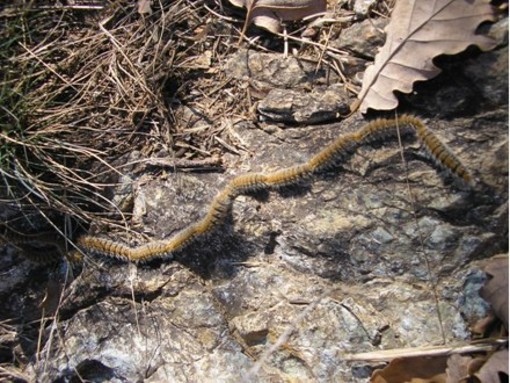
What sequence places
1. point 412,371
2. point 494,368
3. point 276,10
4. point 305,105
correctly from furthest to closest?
point 276,10 → point 305,105 → point 412,371 → point 494,368

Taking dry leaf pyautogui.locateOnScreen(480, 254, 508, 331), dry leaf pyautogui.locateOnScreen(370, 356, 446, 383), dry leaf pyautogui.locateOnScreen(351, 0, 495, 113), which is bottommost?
dry leaf pyautogui.locateOnScreen(370, 356, 446, 383)

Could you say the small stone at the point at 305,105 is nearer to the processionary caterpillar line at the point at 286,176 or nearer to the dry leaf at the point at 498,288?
the processionary caterpillar line at the point at 286,176

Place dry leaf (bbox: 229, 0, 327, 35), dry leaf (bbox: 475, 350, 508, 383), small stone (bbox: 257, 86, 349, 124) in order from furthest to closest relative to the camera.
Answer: dry leaf (bbox: 229, 0, 327, 35), small stone (bbox: 257, 86, 349, 124), dry leaf (bbox: 475, 350, 508, 383)

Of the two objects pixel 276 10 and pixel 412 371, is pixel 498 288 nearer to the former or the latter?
pixel 412 371

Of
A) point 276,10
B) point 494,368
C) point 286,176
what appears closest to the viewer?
point 494,368

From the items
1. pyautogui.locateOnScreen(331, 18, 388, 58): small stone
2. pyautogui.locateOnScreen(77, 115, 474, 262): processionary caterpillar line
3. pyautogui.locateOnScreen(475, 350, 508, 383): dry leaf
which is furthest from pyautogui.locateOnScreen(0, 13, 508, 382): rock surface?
pyautogui.locateOnScreen(331, 18, 388, 58): small stone

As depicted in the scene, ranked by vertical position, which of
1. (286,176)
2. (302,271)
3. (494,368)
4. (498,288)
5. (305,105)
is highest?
(305,105)

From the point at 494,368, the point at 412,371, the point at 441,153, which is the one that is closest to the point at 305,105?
the point at 441,153

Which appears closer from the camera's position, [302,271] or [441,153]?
[441,153]

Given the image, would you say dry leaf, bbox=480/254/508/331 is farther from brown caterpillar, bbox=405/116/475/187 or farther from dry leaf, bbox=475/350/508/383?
brown caterpillar, bbox=405/116/475/187
